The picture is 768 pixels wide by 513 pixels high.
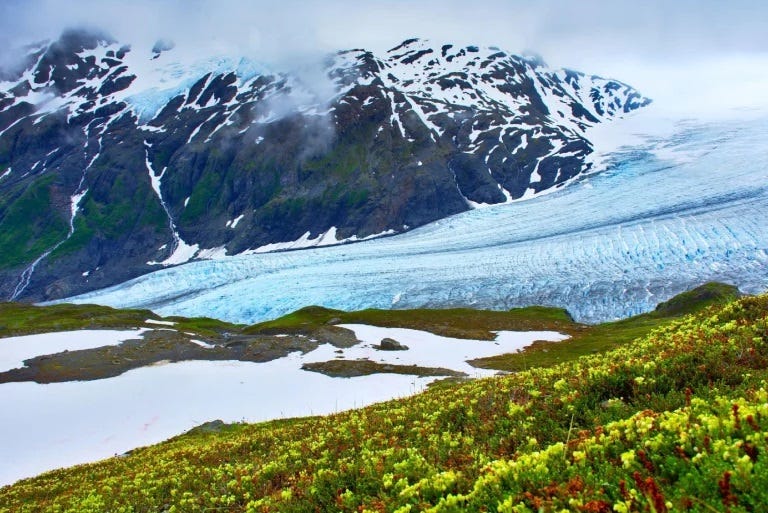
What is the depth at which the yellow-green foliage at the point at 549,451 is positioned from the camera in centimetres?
414

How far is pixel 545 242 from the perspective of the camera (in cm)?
10981

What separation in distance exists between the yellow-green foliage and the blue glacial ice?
73.1 m

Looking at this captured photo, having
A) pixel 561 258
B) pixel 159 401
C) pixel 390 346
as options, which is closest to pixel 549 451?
pixel 159 401

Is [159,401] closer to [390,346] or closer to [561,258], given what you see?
[390,346]

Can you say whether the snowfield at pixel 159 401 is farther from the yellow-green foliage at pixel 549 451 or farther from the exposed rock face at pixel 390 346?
the yellow-green foliage at pixel 549 451

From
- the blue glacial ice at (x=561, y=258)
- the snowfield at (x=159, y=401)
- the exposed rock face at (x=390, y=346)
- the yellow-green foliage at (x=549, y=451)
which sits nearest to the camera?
the yellow-green foliage at (x=549, y=451)

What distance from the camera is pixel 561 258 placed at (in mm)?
98625

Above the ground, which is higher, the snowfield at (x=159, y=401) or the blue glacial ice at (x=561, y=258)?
the snowfield at (x=159, y=401)

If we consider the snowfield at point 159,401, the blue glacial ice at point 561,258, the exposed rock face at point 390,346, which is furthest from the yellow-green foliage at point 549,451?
the blue glacial ice at point 561,258

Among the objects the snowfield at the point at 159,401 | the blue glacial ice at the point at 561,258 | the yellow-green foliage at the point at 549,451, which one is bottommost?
the blue glacial ice at the point at 561,258

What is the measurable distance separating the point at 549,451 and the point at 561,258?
98998mm

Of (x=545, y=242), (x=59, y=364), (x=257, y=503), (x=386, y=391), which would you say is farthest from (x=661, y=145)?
(x=257, y=503)

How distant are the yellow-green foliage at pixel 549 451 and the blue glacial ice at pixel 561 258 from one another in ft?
240

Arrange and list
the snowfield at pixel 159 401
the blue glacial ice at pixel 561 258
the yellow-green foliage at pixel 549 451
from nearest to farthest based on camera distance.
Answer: the yellow-green foliage at pixel 549 451 < the snowfield at pixel 159 401 < the blue glacial ice at pixel 561 258
